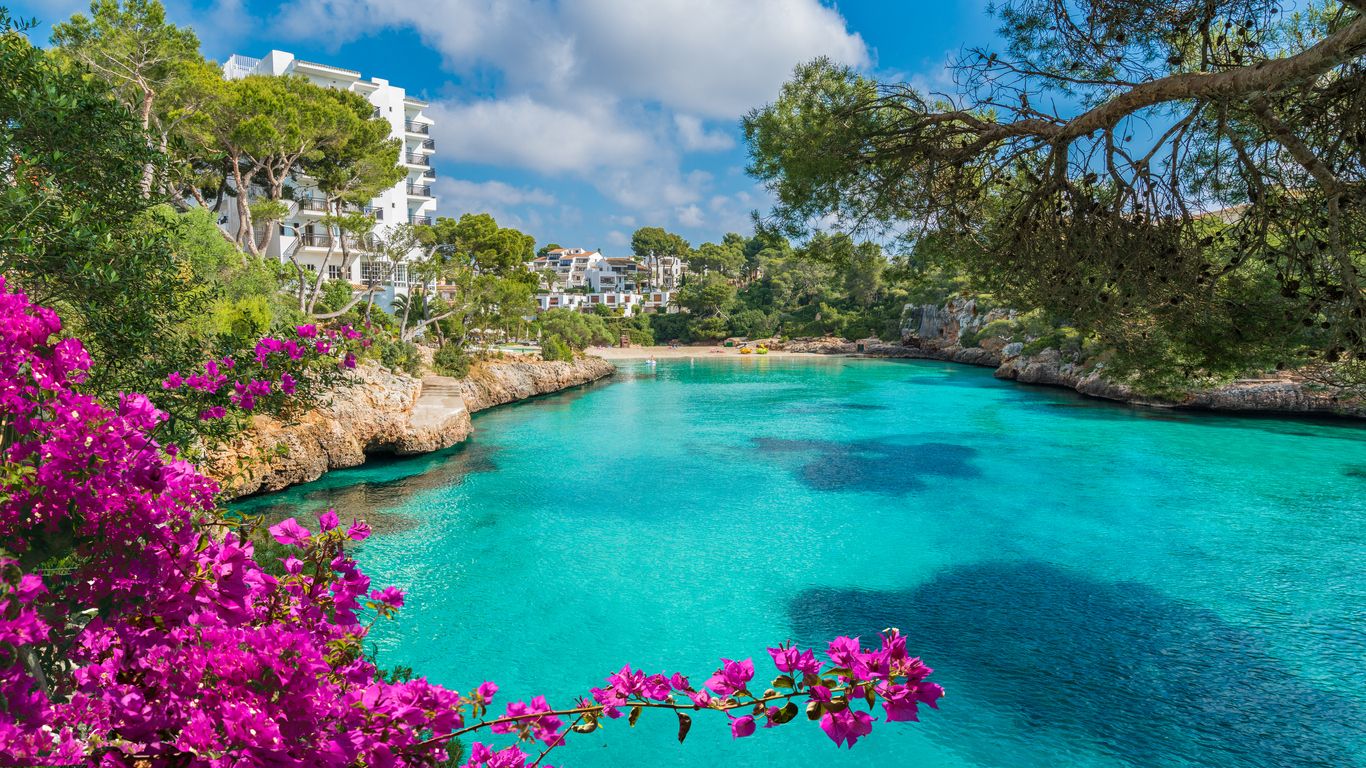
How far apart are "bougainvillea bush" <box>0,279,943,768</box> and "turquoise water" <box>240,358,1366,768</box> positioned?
19.3ft

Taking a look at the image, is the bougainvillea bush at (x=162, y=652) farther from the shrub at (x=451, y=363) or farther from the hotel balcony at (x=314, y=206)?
the hotel balcony at (x=314, y=206)

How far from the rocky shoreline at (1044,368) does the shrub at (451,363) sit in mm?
20760

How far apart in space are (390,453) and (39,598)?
18.4 meters

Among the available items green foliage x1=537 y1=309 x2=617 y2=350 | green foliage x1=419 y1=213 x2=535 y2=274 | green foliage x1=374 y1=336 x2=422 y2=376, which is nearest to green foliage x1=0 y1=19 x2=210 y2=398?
green foliage x1=374 y1=336 x2=422 y2=376

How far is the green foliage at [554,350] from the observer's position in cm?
Result: 3847

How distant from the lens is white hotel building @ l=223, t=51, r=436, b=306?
107 ft

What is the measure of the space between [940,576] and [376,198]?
30.7 m

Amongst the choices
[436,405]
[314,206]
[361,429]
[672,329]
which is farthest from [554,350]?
[672,329]

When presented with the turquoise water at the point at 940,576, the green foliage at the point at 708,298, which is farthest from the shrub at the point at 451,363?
the green foliage at the point at 708,298

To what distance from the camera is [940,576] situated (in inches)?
451

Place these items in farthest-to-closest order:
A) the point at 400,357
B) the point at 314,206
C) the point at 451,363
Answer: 1. the point at 314,206
2. the point at 451,363
3. the point at 400,357

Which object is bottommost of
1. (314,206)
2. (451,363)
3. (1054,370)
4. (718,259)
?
(451,363)

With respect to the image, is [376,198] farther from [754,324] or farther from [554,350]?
[754,324]

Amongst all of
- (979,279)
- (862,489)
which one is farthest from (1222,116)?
(862,489)
